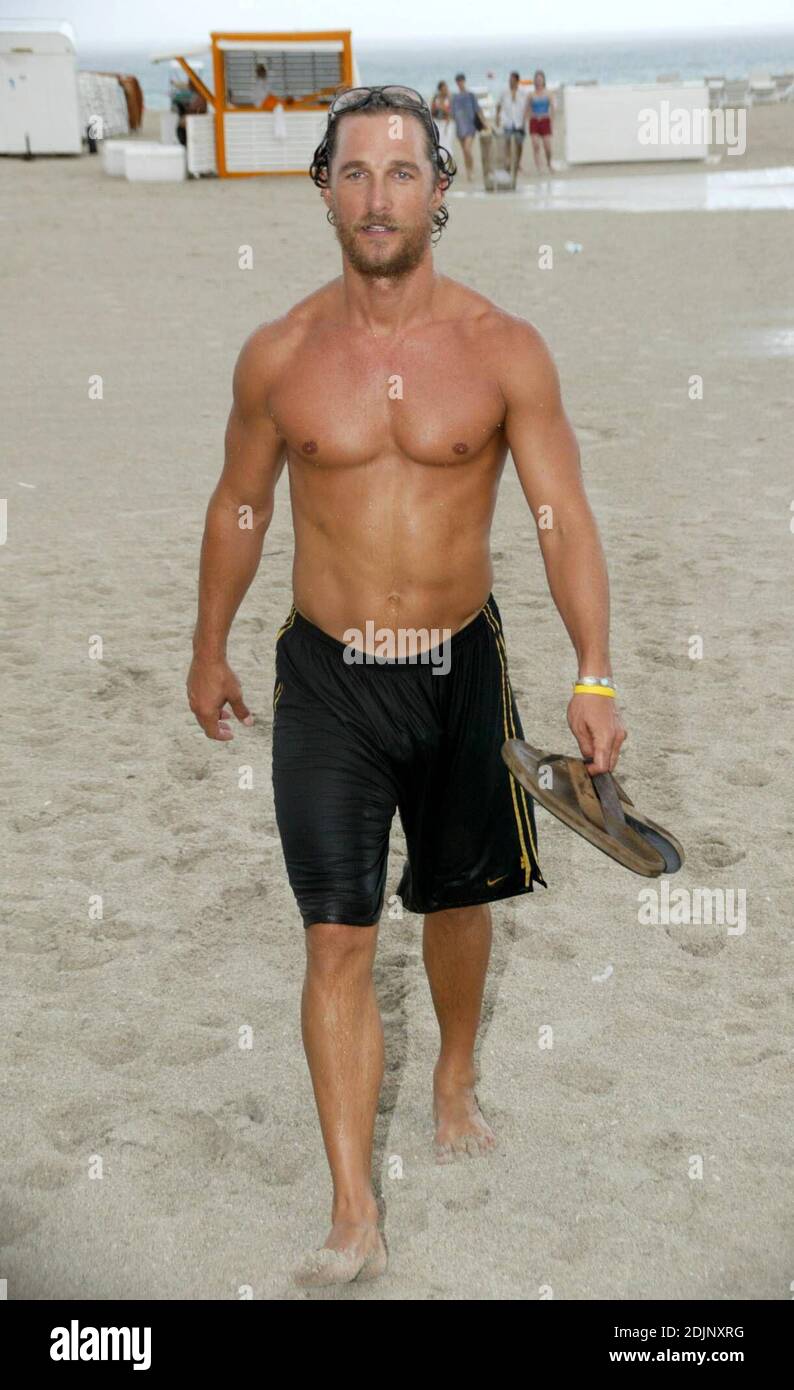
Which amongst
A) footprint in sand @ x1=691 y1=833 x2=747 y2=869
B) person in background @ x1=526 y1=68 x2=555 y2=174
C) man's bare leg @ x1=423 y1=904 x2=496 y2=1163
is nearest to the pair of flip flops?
man's bare leg @ x1=423 y1=904 x2=496 y2=1163

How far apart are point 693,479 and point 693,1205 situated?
5.97 meters

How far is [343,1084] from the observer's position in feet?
9.78

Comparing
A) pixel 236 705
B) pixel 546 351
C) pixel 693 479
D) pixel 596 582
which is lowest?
pixel 693 479

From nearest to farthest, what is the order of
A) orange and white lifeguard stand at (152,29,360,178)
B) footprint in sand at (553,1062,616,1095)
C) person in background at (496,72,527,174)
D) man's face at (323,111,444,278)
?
1. man's face at (323,111,444,278)
2. footprint in sand at (553,1062,616,1095)
3. person in background at (496,72,527,174)
4. orange and white lifeguard stand at (152,29,360,178)

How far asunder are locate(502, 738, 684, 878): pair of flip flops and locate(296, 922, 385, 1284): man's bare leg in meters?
0.44

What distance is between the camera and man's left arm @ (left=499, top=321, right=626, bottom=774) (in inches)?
117

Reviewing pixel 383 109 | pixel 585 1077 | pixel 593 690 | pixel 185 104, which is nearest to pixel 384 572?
pixel 593 690

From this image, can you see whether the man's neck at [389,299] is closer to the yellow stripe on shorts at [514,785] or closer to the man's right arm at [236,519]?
the man's right arm at [236,519]

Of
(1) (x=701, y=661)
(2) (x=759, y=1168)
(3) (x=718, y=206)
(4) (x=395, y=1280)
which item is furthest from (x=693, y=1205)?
(3) (x=718, y=206)

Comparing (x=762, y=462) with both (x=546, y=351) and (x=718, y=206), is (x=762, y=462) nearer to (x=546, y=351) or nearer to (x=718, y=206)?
(x=546, y=351)

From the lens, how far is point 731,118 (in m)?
30.7

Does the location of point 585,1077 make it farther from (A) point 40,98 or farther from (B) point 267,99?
(A) point 40,98

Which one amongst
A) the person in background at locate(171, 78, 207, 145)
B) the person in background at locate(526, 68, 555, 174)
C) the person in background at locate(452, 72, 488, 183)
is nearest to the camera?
the person in background at locate(526, 68, 555, 174)

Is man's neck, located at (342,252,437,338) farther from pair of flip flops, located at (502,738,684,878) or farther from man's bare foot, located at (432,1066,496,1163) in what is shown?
man's bare foot, located at (432,1066,496,1163)
